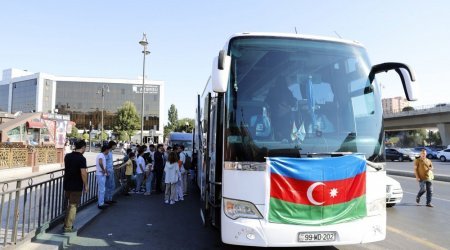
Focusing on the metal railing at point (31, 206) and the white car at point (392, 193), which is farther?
the white car at point (392, 193)

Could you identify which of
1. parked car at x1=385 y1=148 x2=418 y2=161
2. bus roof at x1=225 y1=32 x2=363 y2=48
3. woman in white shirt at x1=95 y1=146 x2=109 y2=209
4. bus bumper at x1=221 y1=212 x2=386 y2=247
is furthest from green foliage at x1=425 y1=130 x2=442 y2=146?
bus bumper at x1=221 y1=212 x2=386 y2=247

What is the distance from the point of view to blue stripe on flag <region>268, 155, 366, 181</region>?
16.6 ft

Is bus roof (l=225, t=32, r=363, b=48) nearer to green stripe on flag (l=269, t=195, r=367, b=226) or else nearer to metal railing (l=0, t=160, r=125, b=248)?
green stripe on flag (l=269, t=195, r=367, b=226)

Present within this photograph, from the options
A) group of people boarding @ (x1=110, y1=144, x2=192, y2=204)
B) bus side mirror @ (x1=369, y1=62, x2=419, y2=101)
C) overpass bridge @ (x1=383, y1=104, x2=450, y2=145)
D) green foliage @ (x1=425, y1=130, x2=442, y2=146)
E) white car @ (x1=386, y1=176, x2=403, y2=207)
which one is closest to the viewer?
bus side mirror @ (x1=369, y1=62, x2=419, y2=101)

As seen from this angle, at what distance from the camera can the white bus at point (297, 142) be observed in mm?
5055

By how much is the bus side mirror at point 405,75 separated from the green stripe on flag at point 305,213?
204 centimetres

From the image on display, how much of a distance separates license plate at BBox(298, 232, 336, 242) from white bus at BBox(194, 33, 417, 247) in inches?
0.5

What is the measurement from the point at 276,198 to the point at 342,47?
257 centimetres

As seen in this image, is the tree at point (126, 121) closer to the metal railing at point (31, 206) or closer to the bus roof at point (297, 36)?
the metal railing at point (31, 206)

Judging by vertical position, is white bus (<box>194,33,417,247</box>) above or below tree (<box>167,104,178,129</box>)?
below

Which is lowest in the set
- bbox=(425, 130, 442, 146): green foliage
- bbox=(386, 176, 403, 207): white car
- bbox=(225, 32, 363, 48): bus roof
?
bbox=(386, 176, 403, 207): white car

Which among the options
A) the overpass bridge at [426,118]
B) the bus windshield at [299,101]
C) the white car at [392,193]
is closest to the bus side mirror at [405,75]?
the bus windshield at [299,101]

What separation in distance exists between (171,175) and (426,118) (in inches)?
2202

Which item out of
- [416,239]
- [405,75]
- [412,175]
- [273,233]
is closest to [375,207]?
[273,233]
